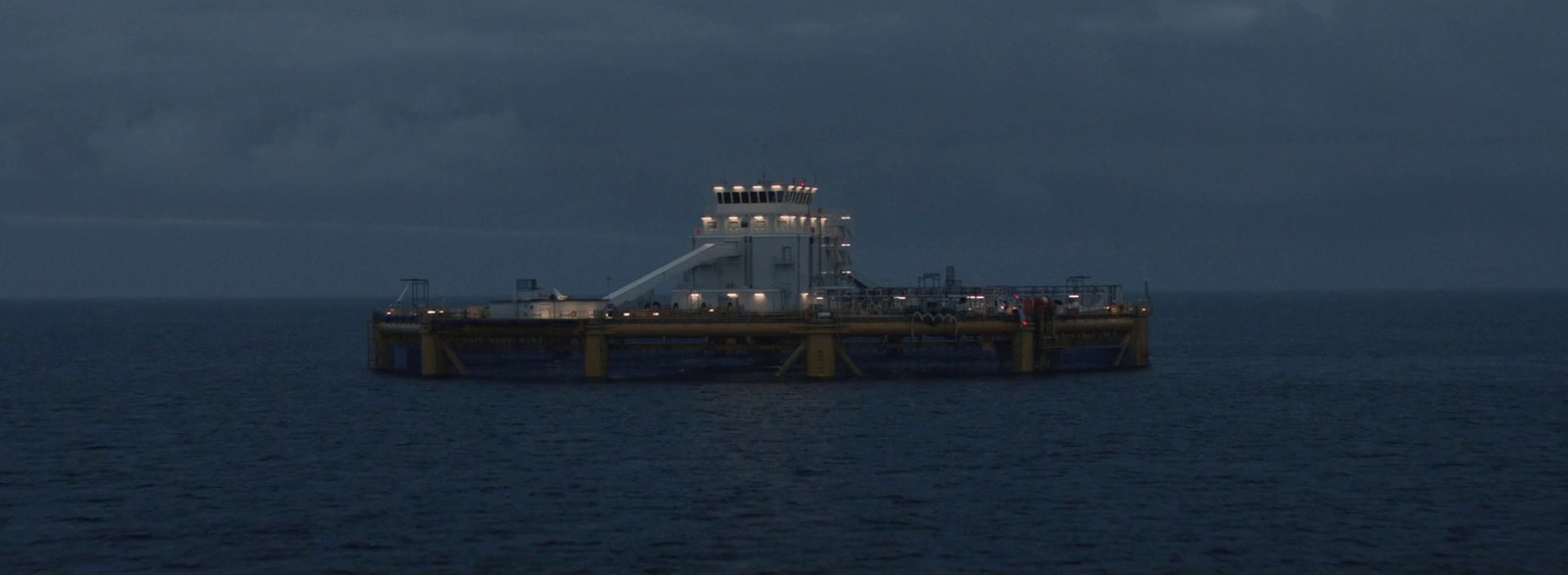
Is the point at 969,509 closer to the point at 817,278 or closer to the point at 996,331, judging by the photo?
the point at 996,331

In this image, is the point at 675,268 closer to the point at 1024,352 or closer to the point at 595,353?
the point at 595,353

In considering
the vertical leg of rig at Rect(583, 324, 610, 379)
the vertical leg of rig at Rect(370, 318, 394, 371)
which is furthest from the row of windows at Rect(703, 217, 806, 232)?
the vertical leg of rig at Rect(370, 318, 394, 371)

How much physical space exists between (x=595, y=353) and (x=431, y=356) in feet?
33.1

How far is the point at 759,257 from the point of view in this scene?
96750 mm

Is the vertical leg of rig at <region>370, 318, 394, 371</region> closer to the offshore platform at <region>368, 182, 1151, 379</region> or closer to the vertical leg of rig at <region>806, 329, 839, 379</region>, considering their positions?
the offshore platform at <region>368, 182, 1151, 379</region>

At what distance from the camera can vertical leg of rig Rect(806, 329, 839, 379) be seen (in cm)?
8431

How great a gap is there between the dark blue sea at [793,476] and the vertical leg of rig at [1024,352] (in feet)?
11.1

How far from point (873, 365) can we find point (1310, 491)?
41666 millimetres

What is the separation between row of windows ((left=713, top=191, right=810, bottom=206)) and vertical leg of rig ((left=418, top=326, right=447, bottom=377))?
19997 millimetres

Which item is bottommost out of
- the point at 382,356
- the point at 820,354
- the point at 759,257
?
the point at 382,356

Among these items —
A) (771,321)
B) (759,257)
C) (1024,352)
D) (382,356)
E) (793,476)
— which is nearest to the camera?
(793,476)

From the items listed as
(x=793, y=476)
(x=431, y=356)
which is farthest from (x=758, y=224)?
(x=793, y=476)

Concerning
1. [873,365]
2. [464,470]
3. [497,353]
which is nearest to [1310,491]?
[464,470]

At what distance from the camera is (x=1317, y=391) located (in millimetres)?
89875
